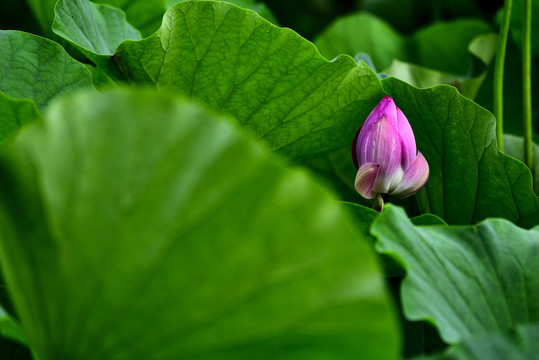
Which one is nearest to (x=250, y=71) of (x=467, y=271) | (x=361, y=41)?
(x=467, y=271)

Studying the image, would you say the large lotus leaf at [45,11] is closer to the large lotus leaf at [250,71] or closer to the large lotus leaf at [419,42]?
the large lotus leaf at [250,71]

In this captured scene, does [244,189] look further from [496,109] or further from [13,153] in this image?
[496,109]

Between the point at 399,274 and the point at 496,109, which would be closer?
the point at 399,274

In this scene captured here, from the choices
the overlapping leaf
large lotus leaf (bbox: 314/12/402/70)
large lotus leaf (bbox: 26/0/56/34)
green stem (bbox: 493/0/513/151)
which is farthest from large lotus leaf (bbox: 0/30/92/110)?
large lotus leaf (bbox: 314/12/402/70)

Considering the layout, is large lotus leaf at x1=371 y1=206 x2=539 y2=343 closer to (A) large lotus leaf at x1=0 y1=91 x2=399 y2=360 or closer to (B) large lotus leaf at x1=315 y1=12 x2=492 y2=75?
(A) large lotus leaf at x1=0 y1=91 x2=399 y2=360

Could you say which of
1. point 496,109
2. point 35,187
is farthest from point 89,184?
point 496,109

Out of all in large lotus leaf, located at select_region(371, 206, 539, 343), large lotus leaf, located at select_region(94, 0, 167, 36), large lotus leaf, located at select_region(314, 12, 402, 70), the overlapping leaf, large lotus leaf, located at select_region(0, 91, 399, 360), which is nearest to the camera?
large lotus leaf, located at select_region(0, 91, 399, 360)

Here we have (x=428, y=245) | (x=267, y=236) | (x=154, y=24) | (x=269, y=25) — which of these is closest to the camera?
(x=267, y=236)

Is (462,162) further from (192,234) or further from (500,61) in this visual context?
(192,234)
